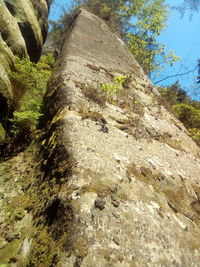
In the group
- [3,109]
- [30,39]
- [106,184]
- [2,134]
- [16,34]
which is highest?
[30,39]

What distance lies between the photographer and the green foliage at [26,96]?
13.7 ft

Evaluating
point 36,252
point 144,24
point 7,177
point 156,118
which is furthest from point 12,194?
point 144,24

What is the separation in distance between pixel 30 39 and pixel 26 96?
471cm

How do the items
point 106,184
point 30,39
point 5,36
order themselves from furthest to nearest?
point 30,39 → point 5,36 → point 106,184

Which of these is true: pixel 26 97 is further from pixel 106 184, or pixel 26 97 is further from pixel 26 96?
pixel 106 184

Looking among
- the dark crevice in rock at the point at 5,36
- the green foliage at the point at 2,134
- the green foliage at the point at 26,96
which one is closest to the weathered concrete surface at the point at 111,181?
the green foliage at the point at 26,96

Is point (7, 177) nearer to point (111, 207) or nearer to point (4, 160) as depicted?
point (4, 160)

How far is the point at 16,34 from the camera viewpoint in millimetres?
7016

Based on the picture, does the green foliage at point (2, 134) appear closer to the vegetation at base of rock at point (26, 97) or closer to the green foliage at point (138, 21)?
the vegetation at base of rock at point (26, 97)

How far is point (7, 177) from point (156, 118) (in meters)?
3.13

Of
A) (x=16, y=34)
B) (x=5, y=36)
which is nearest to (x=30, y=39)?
(x=16, y=34)

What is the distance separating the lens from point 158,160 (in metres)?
3.76

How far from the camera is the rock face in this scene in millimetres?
4395

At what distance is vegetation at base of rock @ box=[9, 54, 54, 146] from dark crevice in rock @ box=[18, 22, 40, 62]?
10.8 feet
